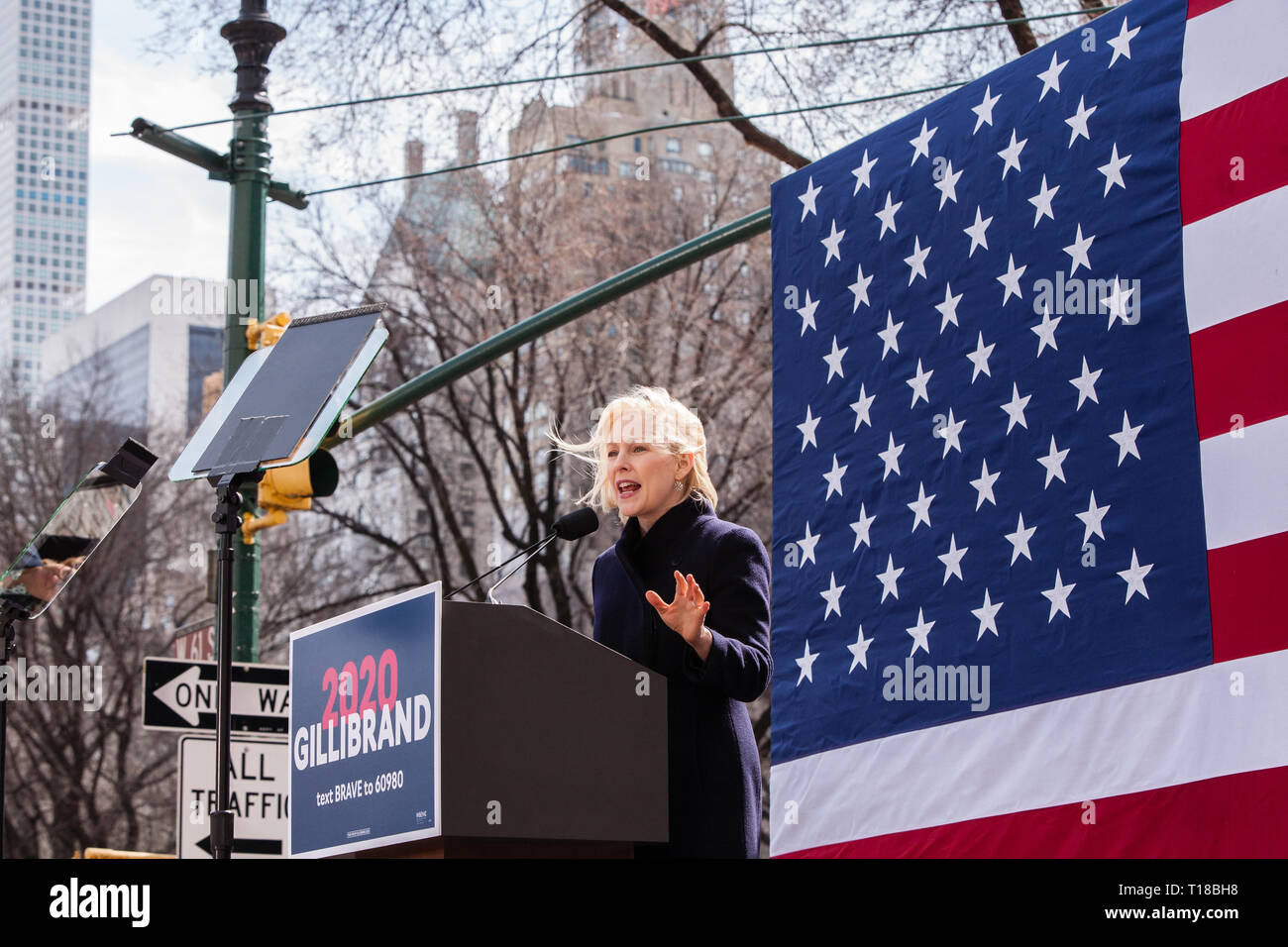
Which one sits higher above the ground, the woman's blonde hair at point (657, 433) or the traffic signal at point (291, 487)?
the traffic signal at point (291, 487)

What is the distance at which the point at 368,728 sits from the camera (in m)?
3.86

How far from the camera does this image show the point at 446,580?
869 inches

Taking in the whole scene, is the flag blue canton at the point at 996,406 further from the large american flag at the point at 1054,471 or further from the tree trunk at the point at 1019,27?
the tree trunk at the point at 1019,27

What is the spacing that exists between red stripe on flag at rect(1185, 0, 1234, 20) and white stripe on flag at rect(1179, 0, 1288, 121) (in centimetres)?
1

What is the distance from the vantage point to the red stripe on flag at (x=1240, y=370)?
5.01 m

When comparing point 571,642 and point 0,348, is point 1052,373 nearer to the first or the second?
point 571,642

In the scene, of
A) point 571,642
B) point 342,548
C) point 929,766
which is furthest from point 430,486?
point 571,642

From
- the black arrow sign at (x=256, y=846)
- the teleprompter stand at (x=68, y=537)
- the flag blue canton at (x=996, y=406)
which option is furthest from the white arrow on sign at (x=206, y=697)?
the flag blue canton at (x=996, y=406)

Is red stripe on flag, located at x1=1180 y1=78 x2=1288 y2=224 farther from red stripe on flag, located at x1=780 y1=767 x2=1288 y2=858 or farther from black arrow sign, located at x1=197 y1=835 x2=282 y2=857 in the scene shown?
black arrow sign, located at x1=197 y1=835 x2=282 y2=857

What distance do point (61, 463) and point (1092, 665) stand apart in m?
26.0

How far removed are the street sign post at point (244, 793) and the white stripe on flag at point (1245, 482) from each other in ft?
18.8

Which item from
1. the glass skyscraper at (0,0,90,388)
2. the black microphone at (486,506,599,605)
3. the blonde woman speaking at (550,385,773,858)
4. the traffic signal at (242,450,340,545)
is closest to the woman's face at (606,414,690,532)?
the blonde woman speaking at (550,385,773,858)

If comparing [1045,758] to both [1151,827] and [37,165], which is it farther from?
[37,165]

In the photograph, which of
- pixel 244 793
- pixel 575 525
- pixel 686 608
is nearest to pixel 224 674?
pixel 575 525
